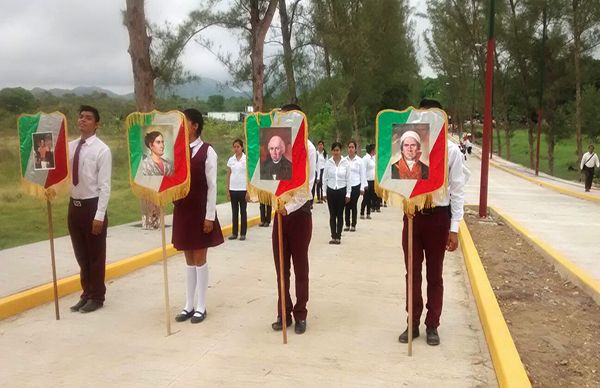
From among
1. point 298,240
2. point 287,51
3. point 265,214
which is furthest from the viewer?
point 287,51

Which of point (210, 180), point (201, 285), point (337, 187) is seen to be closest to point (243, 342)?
point (201, 285)

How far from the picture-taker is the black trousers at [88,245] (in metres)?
5.45

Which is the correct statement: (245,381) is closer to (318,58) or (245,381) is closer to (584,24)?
(318,58)

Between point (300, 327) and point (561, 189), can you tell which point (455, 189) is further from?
point (561, 189)

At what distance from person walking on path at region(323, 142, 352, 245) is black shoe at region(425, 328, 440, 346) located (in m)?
4.97

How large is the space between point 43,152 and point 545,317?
509 cm

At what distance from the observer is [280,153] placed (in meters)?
4.75

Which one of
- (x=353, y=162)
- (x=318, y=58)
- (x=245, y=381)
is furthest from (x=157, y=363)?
(x=318, y=58)

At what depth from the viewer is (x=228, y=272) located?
7328 mm

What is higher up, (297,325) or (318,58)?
(318,58)

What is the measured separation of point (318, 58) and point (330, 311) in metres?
14.0

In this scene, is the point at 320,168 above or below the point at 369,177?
above

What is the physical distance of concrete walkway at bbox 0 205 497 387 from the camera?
4.03 meters

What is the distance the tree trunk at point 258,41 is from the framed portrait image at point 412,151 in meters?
10.6
